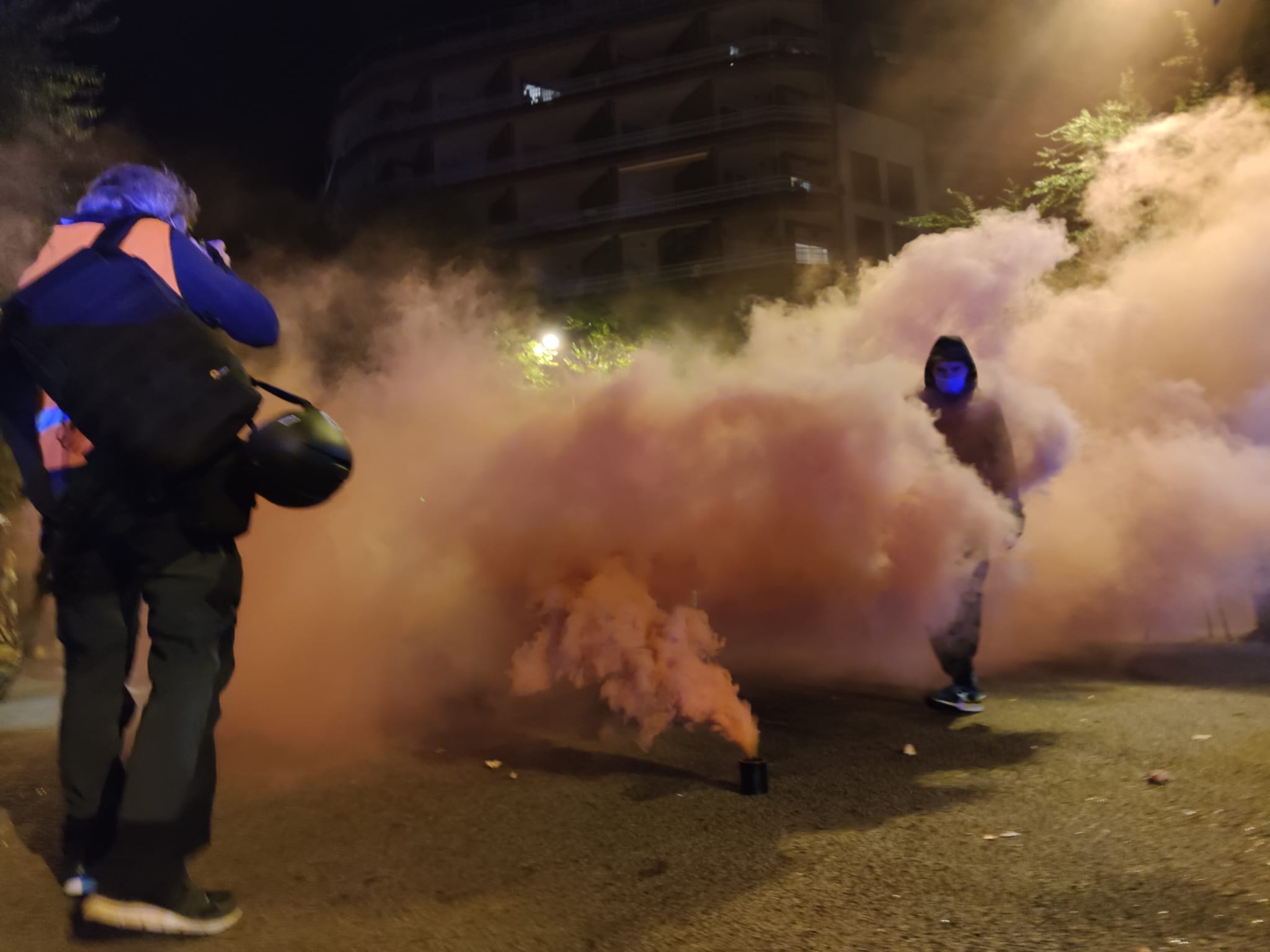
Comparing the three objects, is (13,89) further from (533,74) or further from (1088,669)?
(533,74)

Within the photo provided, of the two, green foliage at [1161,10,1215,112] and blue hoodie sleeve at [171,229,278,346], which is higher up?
green foliage at [1161,10,1215,112]

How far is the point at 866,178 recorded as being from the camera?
111 feet

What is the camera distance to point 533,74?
39.3 m

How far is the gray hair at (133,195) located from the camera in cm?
286

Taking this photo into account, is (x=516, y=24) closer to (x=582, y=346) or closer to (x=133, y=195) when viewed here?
(x=582, y=346)

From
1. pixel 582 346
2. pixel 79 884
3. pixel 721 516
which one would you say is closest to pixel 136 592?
pixel 79 884

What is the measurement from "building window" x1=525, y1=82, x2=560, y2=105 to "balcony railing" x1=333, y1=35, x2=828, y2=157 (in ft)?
0.08

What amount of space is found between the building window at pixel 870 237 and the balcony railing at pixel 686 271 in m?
1.42

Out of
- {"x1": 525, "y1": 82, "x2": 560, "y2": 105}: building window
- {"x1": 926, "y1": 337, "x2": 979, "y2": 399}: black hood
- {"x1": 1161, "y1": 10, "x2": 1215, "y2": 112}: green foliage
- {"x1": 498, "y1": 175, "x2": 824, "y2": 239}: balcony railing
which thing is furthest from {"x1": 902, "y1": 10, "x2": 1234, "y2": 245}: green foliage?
{"x1": 525, "y1": 82, "x2": 560, "y2": 105}: building window

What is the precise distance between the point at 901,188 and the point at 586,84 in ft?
41.3

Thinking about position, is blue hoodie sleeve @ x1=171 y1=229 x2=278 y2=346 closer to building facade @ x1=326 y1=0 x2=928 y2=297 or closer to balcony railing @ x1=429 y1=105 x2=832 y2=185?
building facade @ x1=326 y1=0 x2=928 y2=297

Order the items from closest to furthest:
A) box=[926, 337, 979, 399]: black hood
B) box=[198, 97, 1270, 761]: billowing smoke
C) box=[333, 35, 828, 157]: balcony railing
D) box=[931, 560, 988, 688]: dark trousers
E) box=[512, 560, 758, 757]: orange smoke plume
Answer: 1. box=[512, 560, 758, 757]: orange smoke plume
2. box=[198, 97, 1270, 761]: billowing smoke
3. box=[931, 560, 988, 688]: dark trousers
4. box=[926, 337, 979, 399]: black hood
5. box=[333, 35, 828, 157]: balcony railing

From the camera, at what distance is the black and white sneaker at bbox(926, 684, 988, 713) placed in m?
4.97

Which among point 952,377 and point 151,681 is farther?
point 952,377
